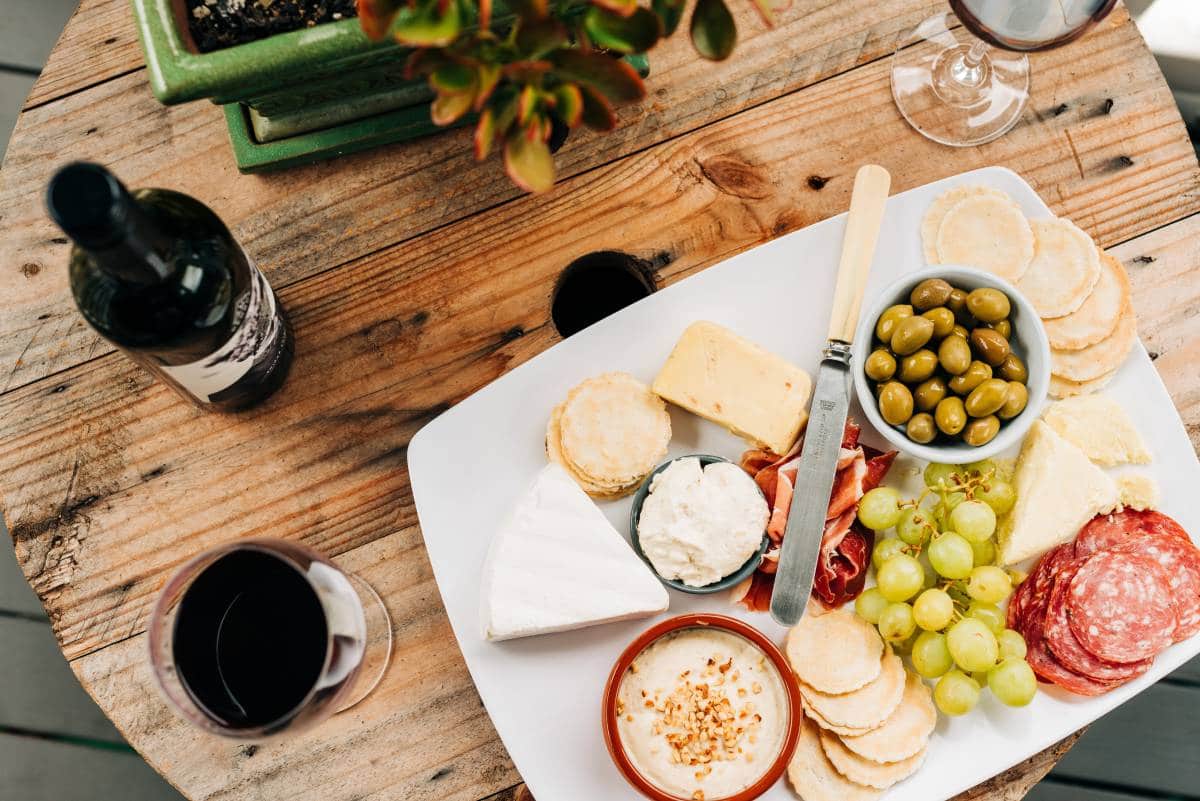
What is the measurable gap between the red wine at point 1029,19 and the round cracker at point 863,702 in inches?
28.4

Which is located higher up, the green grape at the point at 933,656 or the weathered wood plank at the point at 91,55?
the weathered wood plank at the point at 91,55

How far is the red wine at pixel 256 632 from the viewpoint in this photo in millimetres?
949

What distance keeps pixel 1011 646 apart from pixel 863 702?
18 centimetres

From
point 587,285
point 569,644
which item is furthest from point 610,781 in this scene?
point 587,285

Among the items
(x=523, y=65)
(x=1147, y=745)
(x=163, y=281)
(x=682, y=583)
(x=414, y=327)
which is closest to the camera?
(x=523, y=65)

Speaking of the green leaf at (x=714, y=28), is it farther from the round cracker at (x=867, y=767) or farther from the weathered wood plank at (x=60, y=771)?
the weathered wood plank at (x=60, y=771)

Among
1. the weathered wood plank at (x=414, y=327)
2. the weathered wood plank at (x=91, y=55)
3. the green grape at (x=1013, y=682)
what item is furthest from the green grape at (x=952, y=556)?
the weathered wood plank at (x=91, y=55)

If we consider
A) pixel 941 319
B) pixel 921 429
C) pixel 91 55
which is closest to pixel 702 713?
pixel 921 429

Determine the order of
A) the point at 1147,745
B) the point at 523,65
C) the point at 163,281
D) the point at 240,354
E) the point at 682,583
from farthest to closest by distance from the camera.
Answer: the point at 1147,745 < the point at 682,583 < the point at 240,354 < the point at 163,281 < the point at 523,65

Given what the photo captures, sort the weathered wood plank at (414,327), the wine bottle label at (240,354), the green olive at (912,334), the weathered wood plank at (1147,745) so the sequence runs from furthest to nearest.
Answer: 1. the weathered wood plank at (1147,745)
2. the weathered wood plank at (414,327)
3. the green olive at (912,334)
4. the wine bottle label at (240,354)

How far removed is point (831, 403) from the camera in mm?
1093

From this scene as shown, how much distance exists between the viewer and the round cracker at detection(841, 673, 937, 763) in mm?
1037

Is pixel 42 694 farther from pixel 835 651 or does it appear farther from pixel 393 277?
pixel 835 651

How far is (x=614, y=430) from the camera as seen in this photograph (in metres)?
1.08
